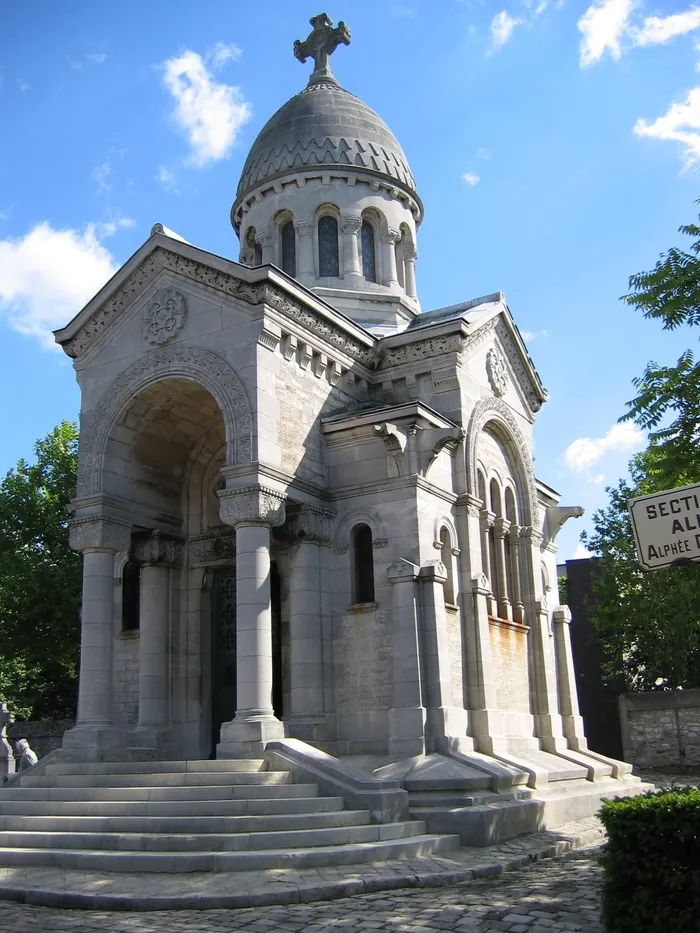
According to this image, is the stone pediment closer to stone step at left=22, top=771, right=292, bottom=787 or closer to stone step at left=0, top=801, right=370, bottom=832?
stone step at left=22, top=771, right=292, bottom=787

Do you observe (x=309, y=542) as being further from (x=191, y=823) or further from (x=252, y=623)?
(x=191, y=823)

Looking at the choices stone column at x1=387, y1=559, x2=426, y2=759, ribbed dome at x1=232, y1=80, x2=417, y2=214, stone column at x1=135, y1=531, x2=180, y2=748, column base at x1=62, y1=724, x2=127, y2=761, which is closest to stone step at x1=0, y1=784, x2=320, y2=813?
column base at x1=62, y1=724, x2=127, y2=761

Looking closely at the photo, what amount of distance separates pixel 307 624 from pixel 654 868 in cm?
1098

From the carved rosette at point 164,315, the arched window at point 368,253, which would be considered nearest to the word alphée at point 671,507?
the carved rosette at point 164,315

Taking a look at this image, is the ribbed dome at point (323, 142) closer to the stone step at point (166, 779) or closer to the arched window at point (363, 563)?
the arched window at point (363, 563)

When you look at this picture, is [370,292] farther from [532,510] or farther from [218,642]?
[218,642]

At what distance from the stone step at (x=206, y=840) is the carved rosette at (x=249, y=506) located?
18.1 feet

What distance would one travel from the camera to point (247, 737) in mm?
15859

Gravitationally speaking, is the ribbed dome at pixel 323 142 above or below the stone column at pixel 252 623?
above

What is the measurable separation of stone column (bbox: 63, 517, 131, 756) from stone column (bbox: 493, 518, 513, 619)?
825 cm

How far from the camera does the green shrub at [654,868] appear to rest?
24.5 feet

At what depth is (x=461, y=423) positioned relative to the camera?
20.4 m

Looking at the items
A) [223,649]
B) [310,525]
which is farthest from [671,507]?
[223,649]

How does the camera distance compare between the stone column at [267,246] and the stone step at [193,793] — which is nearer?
the stone step at [193,793]
